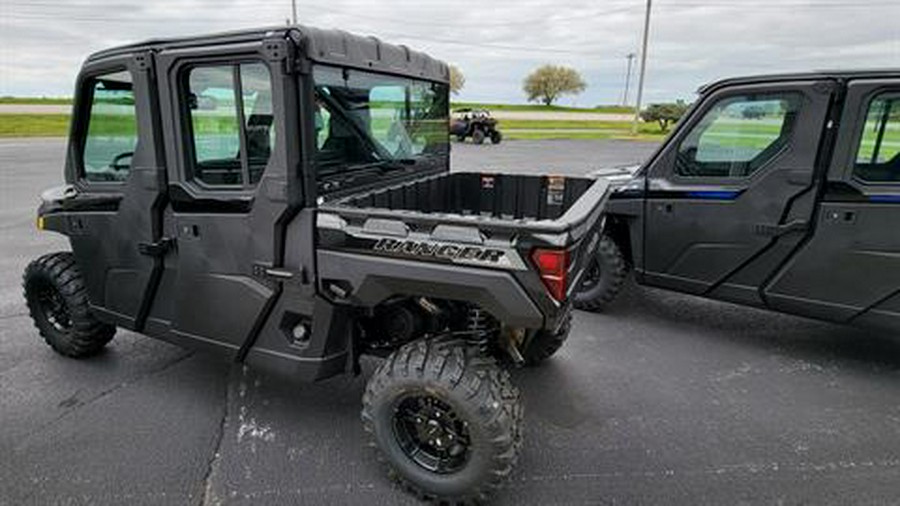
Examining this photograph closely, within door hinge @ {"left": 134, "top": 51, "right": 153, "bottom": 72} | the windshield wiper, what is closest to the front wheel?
the windshield wiper

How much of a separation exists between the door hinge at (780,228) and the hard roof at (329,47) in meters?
2.59

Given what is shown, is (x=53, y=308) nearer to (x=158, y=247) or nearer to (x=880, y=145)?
(x=158, y=247)

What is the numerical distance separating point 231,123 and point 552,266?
166 centimetres

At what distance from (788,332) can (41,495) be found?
499 cm

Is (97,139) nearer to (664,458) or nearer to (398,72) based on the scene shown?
(398,72)

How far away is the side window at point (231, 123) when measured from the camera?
2541mm

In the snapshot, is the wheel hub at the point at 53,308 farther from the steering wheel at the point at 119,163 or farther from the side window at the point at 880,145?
the side window at the point at 880,145

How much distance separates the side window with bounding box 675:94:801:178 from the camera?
12.8 feet

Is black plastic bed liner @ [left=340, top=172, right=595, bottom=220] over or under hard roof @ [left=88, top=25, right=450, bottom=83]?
under

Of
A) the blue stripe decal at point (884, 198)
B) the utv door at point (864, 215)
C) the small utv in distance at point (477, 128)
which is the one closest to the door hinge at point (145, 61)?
the utv door at point (864, 215)

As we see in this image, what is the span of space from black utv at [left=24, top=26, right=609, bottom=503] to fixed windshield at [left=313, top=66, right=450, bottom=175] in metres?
0.01

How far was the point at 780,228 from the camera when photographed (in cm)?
388

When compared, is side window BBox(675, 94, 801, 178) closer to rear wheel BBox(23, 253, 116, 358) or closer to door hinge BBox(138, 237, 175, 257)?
door hinge BBox(138, 237, 175, 257)

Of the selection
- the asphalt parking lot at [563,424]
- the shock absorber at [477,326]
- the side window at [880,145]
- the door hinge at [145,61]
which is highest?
the door hinge at [145,61]
